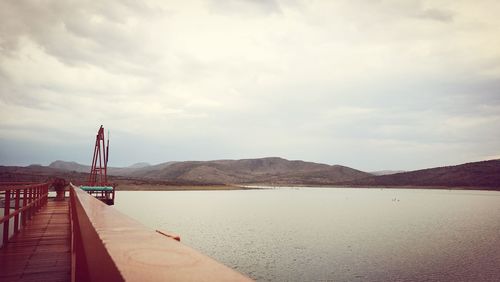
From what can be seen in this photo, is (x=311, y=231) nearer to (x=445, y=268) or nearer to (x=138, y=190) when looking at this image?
(x=445, y=268)

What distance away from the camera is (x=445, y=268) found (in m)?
25.6

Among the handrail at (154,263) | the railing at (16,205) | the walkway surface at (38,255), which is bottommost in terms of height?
the walkway surface at (38,255)

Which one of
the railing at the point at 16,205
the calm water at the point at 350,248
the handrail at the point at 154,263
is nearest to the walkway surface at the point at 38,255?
the railing at the point at 16,205

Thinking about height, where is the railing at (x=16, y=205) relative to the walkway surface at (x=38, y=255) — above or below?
above

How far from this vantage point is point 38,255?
952cm

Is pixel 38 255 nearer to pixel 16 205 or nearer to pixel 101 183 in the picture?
pixel 16 205

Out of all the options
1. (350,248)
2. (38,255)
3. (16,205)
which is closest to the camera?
(38,255)

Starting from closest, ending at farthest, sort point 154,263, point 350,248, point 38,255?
point 154,263
point 38,255
point 350,248

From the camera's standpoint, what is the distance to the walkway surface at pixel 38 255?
7.66 meters

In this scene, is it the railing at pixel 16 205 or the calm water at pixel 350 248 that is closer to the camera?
the railing at pixel 16 205

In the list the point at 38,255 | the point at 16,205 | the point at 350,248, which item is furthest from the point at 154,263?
the point at 350,248

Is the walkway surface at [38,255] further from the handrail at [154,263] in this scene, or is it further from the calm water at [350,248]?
the calm water at [350,248]

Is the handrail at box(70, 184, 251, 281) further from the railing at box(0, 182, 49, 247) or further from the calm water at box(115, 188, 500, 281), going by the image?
the calm water at box(115, 188, 500, 281)

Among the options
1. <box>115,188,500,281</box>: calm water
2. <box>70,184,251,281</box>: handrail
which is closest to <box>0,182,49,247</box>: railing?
<box>70,184,251,281</box>: handrail
